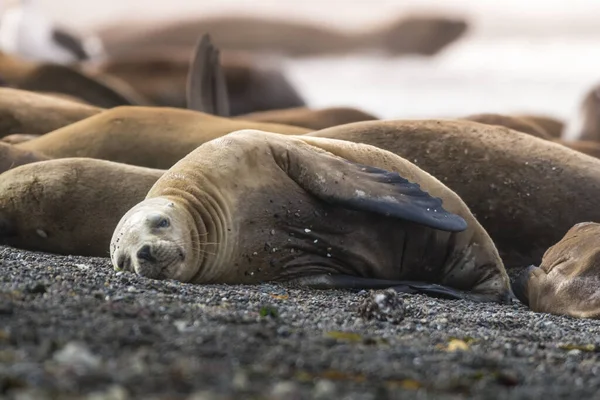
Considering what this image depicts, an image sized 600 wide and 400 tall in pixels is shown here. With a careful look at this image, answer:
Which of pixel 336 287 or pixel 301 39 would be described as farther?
pixel 301 39

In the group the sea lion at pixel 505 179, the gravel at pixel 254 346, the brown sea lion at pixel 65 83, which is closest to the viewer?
the gravel at pixel 254 346

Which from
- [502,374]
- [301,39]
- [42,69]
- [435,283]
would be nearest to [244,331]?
[502,374]

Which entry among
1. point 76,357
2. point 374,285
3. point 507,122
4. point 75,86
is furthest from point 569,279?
point 75,86

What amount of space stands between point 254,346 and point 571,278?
90.9 inches

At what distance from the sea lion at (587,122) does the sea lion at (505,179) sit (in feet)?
16.1

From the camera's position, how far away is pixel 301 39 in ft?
74.6

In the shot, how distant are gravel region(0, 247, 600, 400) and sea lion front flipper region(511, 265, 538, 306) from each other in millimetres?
829

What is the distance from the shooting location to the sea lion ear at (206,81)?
9.43 m

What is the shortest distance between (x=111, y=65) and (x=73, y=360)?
10996mm

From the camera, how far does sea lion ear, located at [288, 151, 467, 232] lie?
15.9 feet

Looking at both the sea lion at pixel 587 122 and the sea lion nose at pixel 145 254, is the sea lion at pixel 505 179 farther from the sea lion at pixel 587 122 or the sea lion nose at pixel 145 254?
the sea lion at pixel 587 122

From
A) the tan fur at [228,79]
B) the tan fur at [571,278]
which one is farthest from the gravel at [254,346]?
the tan fur at [228,79]

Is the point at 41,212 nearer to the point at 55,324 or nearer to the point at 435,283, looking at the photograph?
the point at 435,283

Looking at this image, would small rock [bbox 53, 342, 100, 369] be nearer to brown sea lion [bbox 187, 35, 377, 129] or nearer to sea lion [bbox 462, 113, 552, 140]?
sea lion [bbox 462, 113, 552, 140]
